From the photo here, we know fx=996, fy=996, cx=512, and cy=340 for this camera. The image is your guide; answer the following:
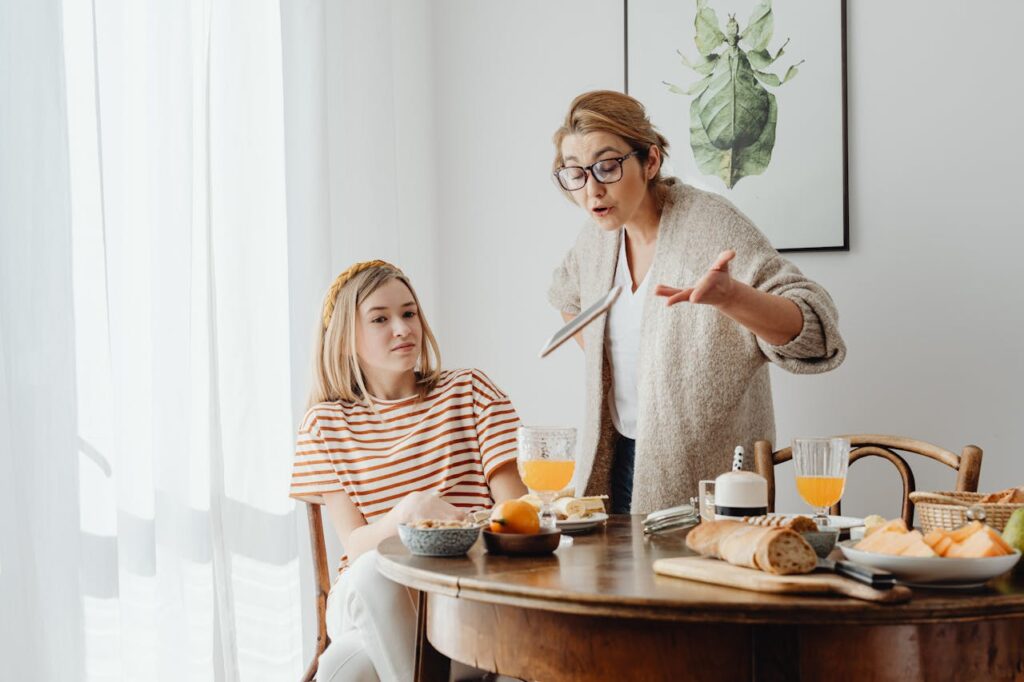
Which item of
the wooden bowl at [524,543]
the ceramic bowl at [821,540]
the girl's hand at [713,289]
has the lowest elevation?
the wooden bowl at [524,543]

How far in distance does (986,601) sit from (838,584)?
5.9 inches

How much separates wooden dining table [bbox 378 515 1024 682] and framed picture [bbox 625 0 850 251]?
1.61 m

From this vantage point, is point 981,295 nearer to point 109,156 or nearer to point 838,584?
point 838,584

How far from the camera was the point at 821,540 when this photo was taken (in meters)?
1.27

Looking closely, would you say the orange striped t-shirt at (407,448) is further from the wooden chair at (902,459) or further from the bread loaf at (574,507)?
the wooden chair at (902,459)

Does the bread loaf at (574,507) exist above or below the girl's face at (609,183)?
below

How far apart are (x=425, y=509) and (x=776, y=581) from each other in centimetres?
76

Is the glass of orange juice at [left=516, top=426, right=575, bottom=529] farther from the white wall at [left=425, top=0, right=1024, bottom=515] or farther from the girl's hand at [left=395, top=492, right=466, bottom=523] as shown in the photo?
the white wall at [left=425, top=0, right=1024, bottom=515]

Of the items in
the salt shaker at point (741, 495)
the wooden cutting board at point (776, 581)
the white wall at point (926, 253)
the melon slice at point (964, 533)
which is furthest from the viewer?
the white wall at point (926, 253)

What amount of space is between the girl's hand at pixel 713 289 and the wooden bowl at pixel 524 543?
19.6 inches

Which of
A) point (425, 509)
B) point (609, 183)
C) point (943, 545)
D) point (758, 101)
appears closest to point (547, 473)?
point (425, 509)

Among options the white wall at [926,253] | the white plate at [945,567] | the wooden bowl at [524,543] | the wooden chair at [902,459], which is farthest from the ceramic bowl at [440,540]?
the white wall at [926,253]

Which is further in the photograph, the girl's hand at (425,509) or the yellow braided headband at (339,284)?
the yellow braided headband at (339,284)

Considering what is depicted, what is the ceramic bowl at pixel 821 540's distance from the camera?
4.15 ft
